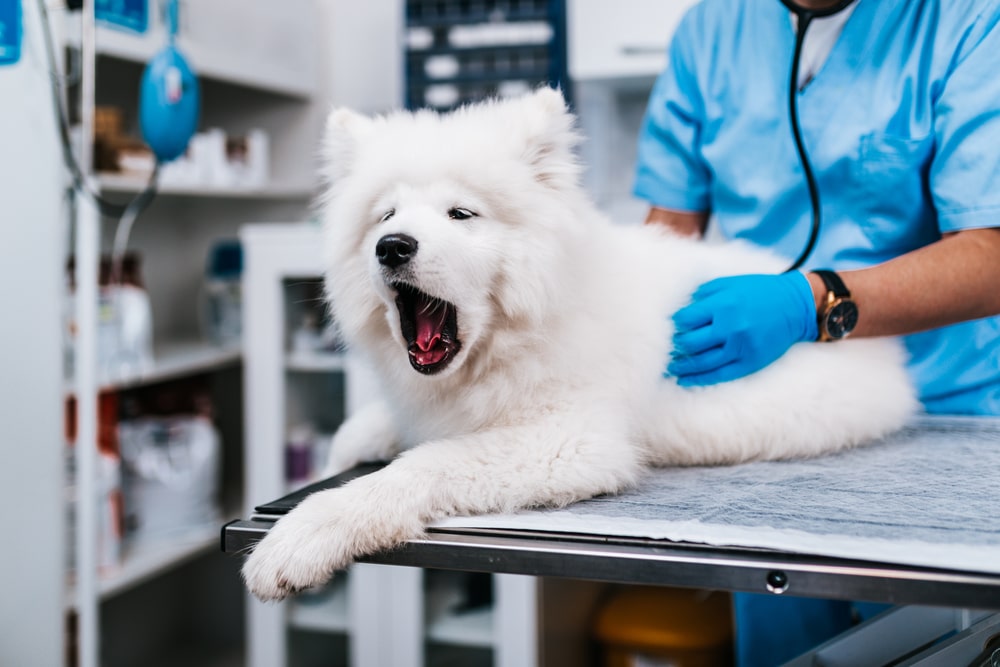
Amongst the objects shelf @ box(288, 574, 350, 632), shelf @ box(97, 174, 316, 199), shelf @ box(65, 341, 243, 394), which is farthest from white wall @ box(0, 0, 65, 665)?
shelf @ box(288, 574, 350, 632)

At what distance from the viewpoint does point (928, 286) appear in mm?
1331

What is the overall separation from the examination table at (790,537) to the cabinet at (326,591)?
1.36 meters

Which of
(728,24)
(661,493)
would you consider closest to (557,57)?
(728,24)

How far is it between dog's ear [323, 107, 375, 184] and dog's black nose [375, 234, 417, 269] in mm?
299

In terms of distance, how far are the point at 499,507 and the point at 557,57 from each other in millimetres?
2289

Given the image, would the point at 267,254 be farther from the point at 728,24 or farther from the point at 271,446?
the point at 728,24

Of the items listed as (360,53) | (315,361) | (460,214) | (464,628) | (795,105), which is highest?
(360,53)

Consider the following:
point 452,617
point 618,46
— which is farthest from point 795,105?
point 452,617

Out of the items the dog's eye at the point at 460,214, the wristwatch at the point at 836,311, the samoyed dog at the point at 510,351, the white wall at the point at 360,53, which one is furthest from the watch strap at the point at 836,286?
the white wall at the point at 360,53

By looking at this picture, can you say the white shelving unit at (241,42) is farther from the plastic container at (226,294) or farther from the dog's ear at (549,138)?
the dog's ear at (549,138)

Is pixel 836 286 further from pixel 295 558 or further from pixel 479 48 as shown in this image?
pixel 479 48

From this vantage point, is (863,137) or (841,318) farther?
(863,137)

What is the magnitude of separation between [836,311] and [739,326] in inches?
7.6

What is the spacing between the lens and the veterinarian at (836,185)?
1334 millimetres
